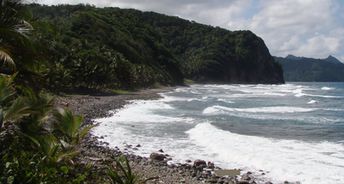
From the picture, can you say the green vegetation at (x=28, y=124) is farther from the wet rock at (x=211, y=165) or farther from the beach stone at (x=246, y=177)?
the wet rock at (x=211, y=165)

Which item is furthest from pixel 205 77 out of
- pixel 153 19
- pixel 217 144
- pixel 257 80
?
pixel 217 144

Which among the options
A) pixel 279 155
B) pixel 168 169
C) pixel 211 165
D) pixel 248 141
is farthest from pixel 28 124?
pixel 248 141

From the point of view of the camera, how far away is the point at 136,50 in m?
90.3

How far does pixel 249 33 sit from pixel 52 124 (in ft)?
535

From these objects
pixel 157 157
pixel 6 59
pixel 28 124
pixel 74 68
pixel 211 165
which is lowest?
pixel 211 165

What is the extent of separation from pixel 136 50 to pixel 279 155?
7392cm

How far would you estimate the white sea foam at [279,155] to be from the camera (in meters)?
14.9

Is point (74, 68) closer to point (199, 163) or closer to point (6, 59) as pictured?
point (199, 163)

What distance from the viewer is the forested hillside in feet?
148

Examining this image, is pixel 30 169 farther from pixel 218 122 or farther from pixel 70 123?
pixel 218 122

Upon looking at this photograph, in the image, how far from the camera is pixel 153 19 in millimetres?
166625

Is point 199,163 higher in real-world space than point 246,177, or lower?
higher

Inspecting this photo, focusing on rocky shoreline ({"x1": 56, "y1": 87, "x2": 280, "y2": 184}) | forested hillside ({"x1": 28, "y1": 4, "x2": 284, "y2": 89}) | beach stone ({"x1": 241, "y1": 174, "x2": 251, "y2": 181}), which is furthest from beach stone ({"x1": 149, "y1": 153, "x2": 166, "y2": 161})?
forested hillside ({"x1": 28, "y1": 4, "x2": 284, "y2": 89})

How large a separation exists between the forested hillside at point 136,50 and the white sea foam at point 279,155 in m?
7.68
